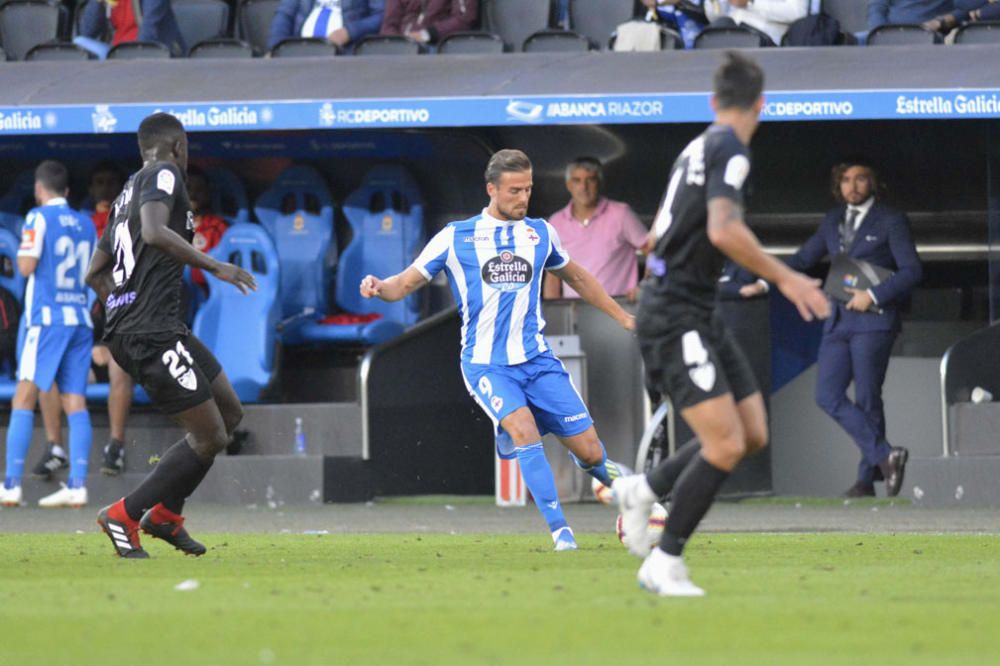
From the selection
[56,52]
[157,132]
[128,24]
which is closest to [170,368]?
[157,132]

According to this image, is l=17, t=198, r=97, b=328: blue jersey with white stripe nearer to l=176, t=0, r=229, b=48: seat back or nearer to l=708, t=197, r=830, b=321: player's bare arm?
l=176, t=0, r=229, b=48: seat back

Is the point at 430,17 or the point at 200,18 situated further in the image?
the point at 200,18

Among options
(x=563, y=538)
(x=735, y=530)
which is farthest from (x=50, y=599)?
(x=735, y=530)

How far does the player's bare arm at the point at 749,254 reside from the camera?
21.7 feet

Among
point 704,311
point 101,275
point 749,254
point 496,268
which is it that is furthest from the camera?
point 496,268

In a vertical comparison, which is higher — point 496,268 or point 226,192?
point 226,192

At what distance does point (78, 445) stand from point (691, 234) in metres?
8.48

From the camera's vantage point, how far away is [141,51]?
1648 cm

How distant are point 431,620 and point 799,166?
1078cm

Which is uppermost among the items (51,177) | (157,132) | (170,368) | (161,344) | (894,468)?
(51,177)

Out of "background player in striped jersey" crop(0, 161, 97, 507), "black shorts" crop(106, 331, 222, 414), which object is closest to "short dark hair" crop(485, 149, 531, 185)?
"black shorts" crop(106, 331, 222, 414)

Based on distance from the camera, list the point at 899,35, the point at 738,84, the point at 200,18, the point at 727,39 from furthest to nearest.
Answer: the point at 200,18, the point at 727,39, the point at 899,35, the point at 738,84

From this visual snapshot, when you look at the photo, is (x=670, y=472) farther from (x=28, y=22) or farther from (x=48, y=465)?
(x=28, y=22)

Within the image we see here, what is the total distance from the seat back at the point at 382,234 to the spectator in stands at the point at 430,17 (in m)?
1.19
